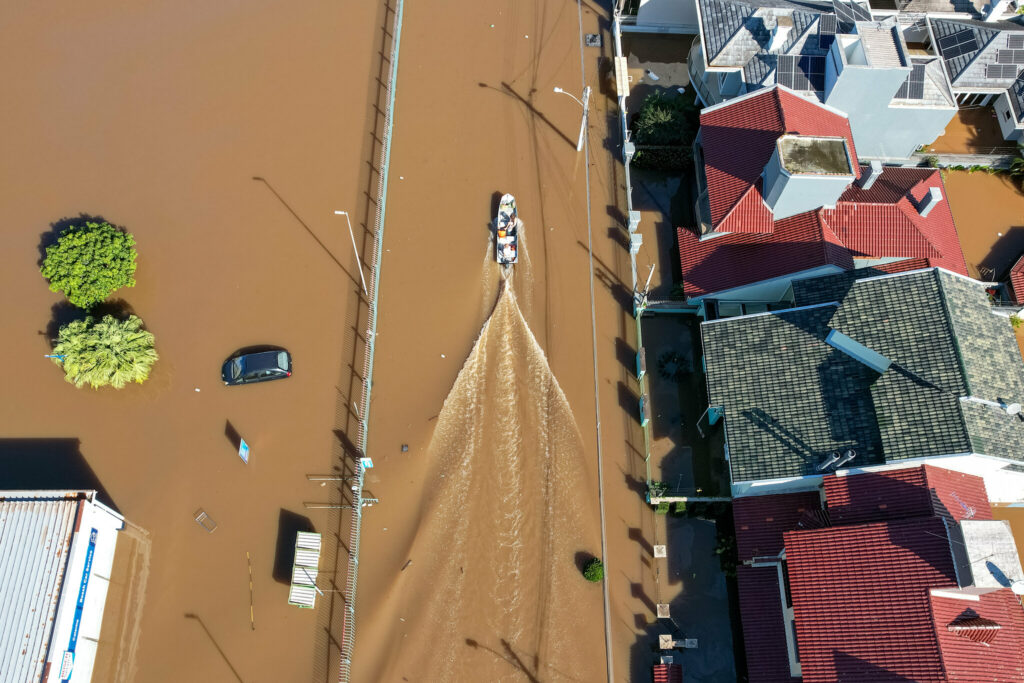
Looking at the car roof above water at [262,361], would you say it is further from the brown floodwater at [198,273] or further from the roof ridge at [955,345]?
the roof ridge at [955,345]

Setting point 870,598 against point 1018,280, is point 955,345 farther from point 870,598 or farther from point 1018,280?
point 1018,280

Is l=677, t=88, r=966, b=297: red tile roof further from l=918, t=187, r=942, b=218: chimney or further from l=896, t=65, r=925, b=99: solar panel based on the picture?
l=896, t=65, r=925, b=99: solar panel

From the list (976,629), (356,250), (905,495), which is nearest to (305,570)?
(356,250)

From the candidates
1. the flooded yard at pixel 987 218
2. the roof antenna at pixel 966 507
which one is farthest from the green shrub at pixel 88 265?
the flooded yard at pixel 987 218

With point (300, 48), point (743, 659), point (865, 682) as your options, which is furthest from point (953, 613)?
point (300, 48)

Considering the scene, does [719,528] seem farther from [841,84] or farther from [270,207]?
[270,207]

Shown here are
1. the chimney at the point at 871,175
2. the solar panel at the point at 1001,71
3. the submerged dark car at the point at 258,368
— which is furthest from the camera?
the solar panel at the point at 1001,71
